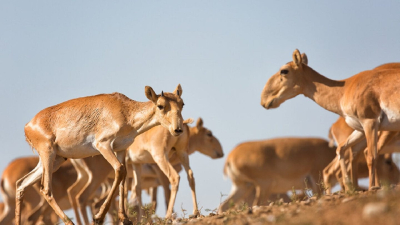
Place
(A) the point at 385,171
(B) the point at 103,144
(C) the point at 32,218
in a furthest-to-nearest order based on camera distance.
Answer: (A) the point at 385,171 < (C) the point at 32,218 < (B) the point at 103,144

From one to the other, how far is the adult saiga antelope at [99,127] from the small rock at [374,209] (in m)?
4.50

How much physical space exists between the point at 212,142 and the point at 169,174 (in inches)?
265

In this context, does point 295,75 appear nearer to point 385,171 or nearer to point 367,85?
point 367,85

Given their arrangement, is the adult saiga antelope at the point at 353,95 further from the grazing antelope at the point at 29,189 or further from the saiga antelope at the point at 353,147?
the grazing antelope at the point at 29,189

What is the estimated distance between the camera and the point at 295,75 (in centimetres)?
1401

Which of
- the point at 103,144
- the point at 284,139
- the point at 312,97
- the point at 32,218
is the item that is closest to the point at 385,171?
the point at 284,139

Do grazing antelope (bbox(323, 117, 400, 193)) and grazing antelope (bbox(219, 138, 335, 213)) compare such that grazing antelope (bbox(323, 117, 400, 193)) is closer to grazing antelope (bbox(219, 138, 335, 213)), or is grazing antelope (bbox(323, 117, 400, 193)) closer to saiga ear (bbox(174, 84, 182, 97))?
grazing antelope (bbox(219, 138, 335, 213))

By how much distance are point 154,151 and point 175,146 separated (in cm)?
45

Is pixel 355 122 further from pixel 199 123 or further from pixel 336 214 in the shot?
pixel 199 123

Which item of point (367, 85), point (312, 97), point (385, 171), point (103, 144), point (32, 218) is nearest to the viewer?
point (103, 144)

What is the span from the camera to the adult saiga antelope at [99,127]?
11078 millimetres

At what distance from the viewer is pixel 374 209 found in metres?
6.66

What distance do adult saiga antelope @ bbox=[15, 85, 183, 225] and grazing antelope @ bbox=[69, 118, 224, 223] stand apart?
2.28 metres

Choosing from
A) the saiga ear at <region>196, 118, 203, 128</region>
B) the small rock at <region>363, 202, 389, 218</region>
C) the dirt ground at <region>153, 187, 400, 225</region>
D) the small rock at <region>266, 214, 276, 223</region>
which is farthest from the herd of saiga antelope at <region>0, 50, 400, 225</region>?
the small rock at <region>363, 202, 389, 218</region>
